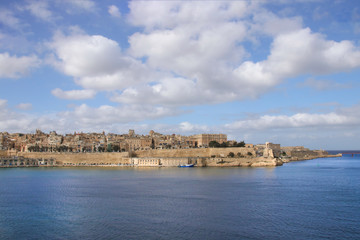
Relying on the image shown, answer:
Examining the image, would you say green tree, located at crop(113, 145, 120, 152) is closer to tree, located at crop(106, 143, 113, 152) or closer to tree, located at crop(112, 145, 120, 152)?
tree, located at crop(112, 145, 120, 152)

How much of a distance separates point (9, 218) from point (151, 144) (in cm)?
6869

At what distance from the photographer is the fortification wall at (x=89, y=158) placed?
6091cm

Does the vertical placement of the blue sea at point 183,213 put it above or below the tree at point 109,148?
below

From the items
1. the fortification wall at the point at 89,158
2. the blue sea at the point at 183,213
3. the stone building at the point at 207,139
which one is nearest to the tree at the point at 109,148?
the fortification wall at the point at 89,158

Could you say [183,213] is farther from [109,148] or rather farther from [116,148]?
[116,148]

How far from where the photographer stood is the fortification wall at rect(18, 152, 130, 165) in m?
60.9

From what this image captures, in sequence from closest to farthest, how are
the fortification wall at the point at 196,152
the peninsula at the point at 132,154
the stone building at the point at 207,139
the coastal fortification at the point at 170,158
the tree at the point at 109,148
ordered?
the coastal fortification at the point at 170,158 → the peninsula at the point at 132,154 → the fortification wall at the point at 196,152 → the tree at the point at 109,148 → the stone building at the point at 207,139

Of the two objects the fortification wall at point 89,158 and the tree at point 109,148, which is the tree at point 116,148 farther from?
the fortification wall at point 89,158

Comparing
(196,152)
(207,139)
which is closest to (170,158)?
(196,152)

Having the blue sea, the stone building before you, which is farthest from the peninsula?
the blue sea

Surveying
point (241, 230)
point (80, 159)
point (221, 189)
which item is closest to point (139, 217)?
point (241, 230)

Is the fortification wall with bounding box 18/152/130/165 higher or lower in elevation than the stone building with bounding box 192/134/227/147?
lower

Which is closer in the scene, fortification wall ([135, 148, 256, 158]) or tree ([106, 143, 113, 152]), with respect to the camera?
fortification wall ([135, 148, 256, 158])

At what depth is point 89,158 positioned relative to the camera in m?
62.2
